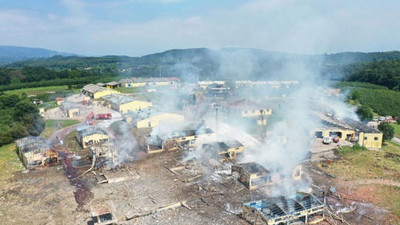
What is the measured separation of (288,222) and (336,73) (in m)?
35.1

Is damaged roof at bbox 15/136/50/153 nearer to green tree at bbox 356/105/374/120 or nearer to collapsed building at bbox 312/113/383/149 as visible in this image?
collapsed building at bbox 312/113/383/149

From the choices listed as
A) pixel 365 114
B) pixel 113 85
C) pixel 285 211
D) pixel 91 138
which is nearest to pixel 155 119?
pixel 91 138

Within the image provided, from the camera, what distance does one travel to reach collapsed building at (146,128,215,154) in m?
17.7

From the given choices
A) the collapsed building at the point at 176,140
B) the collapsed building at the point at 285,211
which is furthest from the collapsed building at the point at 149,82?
the collapsed building at the point at 285,211

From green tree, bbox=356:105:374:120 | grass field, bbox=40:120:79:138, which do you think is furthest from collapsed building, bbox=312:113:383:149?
grass field, bbox=40:120:79:138

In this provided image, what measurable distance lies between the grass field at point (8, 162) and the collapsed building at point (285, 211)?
11.7m

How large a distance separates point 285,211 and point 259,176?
2504 mm

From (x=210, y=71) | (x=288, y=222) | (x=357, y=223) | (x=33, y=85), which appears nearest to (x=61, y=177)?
(x=288, y=222)

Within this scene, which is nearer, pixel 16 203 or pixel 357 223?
pixel 357 223

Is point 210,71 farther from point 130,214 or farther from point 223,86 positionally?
point 130,214

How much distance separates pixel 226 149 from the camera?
54.2ft

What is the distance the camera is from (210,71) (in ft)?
146

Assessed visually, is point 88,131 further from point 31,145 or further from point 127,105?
point 127,105

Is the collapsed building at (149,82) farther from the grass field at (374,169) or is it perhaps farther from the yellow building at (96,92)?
the grass field at (374,169)
